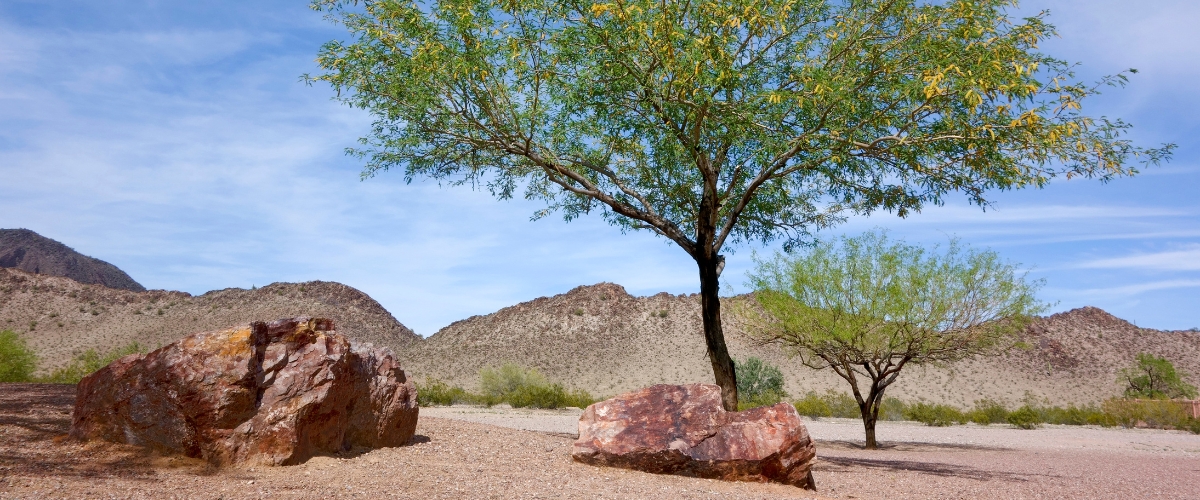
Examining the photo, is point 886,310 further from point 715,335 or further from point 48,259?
point 48,259

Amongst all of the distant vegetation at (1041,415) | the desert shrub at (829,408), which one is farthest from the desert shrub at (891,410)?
the desert shrub at (829,408)

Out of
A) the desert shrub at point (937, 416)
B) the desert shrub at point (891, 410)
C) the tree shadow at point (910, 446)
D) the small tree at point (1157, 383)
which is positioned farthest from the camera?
the small tree at point (1157, 383)

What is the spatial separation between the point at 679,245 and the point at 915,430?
17.5 metres

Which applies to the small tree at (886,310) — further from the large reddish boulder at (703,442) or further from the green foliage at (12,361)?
the green foliage at (12,361)

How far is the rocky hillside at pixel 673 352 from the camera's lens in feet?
154

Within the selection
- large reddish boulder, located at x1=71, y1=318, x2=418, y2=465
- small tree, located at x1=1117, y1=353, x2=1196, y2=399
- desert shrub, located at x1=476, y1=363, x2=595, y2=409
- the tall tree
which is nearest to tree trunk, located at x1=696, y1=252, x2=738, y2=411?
the tall tree

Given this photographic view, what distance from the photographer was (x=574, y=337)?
51.9m

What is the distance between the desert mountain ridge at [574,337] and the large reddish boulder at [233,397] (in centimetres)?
3520

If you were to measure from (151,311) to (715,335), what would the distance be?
51.2 m

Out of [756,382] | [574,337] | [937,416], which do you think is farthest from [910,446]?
[574,337]

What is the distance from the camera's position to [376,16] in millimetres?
13266

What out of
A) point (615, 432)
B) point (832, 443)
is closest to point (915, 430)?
point (832, 443)

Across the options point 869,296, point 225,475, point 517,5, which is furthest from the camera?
point 869,296

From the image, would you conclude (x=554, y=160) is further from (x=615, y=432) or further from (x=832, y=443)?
(x=832, y=443)
